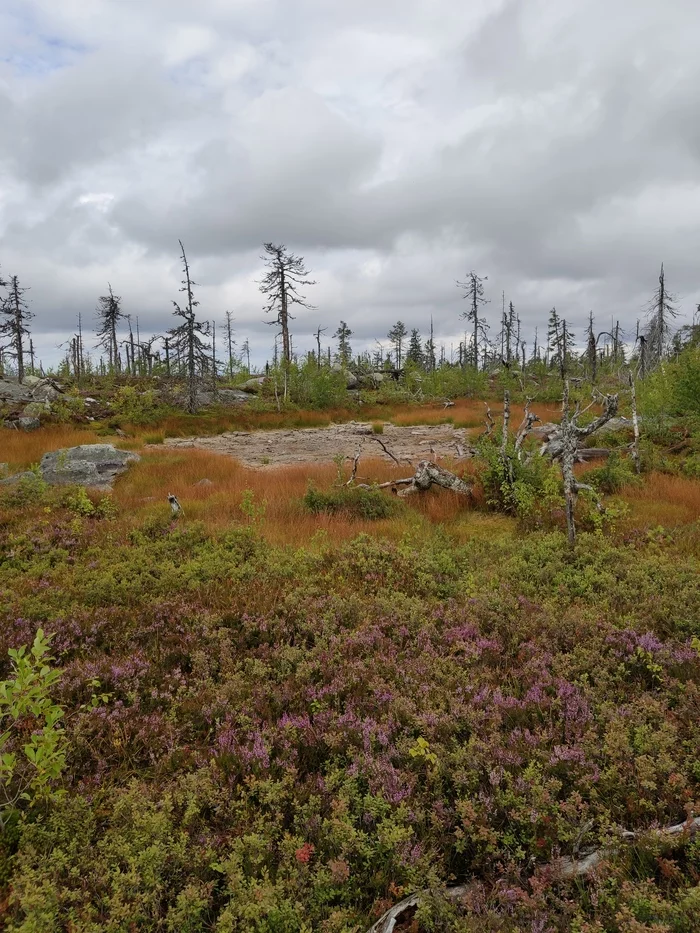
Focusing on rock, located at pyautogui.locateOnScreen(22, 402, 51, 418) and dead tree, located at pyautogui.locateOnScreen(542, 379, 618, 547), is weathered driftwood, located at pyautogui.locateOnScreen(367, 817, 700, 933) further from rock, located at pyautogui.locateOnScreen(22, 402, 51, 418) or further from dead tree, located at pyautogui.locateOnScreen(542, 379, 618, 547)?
rock, located at pyautogui.locateOnScreen(22, 402, 51, 418)

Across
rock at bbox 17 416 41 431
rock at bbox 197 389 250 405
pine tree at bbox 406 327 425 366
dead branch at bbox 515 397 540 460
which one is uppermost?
pine tree at bbox 406 327 425 366

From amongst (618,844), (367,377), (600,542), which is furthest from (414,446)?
(367,377)

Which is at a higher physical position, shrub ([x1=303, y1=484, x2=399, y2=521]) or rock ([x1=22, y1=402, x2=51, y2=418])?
rock ([x1=22, y1=402, x2=51, y2=418])

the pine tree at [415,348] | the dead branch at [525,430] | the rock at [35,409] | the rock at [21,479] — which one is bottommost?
the rock at [21,479]

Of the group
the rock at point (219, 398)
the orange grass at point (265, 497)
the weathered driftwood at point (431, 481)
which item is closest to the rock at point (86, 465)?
the orange grass at point (265, 497)

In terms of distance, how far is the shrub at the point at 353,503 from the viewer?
9.40 m

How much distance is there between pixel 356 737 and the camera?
3.71m

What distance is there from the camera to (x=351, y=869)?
280cm

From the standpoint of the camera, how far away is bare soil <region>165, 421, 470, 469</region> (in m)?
16.5

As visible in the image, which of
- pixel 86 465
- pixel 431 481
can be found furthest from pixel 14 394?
pixel 431 481

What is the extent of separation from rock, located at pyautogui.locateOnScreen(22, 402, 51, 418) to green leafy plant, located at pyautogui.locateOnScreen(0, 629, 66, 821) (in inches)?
823

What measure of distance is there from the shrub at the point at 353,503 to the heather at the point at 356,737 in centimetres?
234

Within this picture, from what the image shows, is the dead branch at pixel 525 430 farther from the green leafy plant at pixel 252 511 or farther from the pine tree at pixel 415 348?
the pine tree at pixel 415 348

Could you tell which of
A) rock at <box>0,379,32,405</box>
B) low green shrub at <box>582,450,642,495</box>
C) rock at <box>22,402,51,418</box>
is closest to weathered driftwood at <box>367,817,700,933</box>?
low green shrub at <box>582,450,642,495</box>
